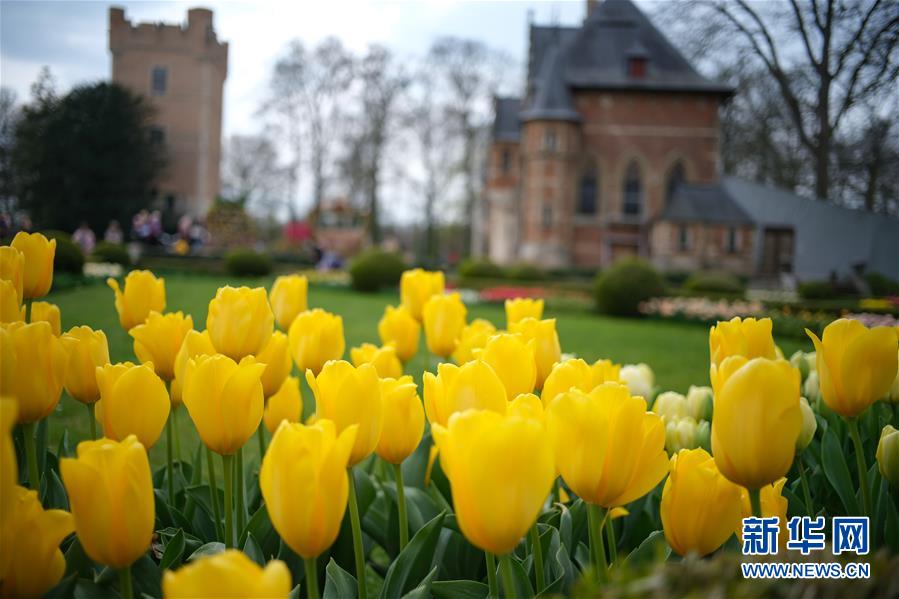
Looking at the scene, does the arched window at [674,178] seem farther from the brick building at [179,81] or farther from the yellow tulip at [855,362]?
the yellow tulip at [855,362]

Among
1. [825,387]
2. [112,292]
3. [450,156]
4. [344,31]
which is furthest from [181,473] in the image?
[450,156]

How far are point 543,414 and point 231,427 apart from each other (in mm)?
473

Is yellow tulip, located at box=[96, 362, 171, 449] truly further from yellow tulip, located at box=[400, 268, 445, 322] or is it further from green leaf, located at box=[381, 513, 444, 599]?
yellow tulip, located at box=[400, 268, 445, 322]

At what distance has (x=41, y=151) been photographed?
1921 mm

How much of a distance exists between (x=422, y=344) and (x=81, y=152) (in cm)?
575

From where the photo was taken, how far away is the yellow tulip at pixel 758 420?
32.4 inches

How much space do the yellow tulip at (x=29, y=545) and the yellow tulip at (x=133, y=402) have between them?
264 mm

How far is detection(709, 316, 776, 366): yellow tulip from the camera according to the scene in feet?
3.93

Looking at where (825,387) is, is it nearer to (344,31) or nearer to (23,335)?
(23,335)

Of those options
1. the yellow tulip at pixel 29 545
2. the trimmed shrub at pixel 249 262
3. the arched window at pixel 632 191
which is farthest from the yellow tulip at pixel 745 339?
the arched window at pixel 632 191

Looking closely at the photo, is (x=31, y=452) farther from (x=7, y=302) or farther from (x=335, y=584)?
(x=335, y=584)

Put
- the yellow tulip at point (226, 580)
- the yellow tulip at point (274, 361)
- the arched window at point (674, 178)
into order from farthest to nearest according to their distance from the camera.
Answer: the arched window at point (674, 178) < the yellow tulip at point (274, 361) < the yellow tulip at point (226, 580)

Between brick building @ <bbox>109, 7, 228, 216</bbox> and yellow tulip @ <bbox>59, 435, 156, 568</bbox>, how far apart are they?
4.53ft

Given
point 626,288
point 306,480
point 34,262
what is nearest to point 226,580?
point 306,480
